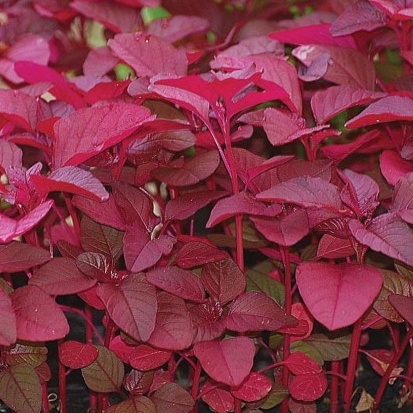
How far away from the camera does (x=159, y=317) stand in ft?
2.55

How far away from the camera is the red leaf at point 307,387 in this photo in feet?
2.78

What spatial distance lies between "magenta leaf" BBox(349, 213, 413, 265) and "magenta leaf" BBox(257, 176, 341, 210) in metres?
0.03

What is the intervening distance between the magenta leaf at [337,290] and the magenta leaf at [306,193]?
0.21 ft

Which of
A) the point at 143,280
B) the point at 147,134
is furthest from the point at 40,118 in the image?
the point at 143,280

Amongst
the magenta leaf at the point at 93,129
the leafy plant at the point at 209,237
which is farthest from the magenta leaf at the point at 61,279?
the magenta leaf at the point at 93,129

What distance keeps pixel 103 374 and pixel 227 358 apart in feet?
0.51

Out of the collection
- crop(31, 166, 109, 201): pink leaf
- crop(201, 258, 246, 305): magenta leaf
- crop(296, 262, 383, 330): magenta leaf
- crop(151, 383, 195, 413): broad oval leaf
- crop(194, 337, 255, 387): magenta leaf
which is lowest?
crop(151, 383, 195, 413): broad oval leaf

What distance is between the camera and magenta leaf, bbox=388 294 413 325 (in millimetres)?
762

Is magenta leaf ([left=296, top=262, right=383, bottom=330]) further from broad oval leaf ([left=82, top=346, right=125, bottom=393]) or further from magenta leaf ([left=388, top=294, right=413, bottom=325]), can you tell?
broad oval leaf ([left=82, top=346, right=125, bottom=393])

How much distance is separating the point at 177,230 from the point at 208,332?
205 millimetres

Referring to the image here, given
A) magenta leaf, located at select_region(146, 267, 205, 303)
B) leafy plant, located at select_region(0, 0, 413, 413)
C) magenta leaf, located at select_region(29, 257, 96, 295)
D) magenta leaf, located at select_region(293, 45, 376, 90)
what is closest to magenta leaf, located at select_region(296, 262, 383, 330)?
leafy plant, located at select_region(0, 0, 413, 413)

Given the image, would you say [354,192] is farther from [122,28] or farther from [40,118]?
[122,28]

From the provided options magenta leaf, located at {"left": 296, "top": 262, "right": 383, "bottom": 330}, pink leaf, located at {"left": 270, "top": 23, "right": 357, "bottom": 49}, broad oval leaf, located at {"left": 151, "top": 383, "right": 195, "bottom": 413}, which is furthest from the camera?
pink leaf, located at {"left": 270, "top": 23, "right": 357, "bottom": 49}

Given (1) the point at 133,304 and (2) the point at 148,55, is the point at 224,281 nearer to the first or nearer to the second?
(1) the point at 133,304
